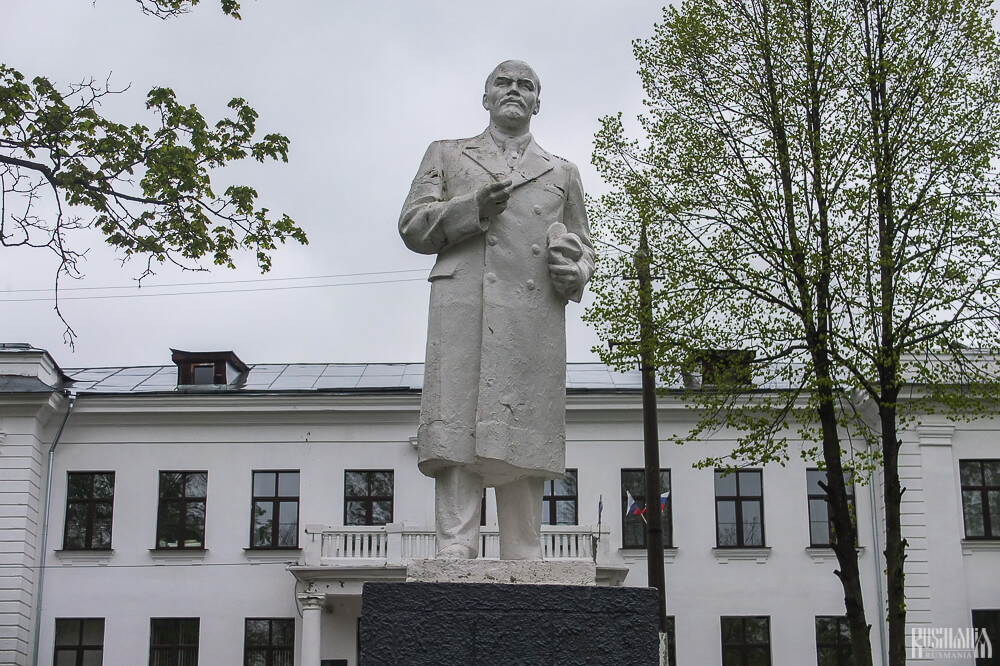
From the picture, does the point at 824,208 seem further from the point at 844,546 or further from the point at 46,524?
the point at 46,524

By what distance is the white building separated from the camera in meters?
28.2

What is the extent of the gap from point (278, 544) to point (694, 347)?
14.7 meters

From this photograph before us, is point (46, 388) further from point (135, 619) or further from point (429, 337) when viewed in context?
point (429, 337)

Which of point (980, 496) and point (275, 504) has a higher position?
point (980, 496)

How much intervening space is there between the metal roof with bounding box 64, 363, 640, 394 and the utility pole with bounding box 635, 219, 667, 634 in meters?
11.8

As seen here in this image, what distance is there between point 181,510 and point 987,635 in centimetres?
1787

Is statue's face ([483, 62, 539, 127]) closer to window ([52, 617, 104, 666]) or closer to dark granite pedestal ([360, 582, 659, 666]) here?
dark granite pedestal ([360, 582, 659, 666])

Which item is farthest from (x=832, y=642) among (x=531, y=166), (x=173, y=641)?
(x=531, y=166)

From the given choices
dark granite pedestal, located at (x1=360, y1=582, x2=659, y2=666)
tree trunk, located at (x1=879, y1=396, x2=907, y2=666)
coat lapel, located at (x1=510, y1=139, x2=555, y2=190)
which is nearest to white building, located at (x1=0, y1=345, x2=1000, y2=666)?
tree trunk, located at (x1=879, y1=396, x2=907, y2=666)

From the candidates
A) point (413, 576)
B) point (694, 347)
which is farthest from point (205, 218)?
point (694, 347)

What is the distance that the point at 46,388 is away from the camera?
29125mm

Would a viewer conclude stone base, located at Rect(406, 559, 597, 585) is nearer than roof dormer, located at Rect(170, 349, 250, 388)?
Yes

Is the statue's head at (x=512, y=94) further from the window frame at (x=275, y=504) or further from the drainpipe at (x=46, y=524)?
the drainpipe at (x=46, y=524)

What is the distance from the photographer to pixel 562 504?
97.1 feet
